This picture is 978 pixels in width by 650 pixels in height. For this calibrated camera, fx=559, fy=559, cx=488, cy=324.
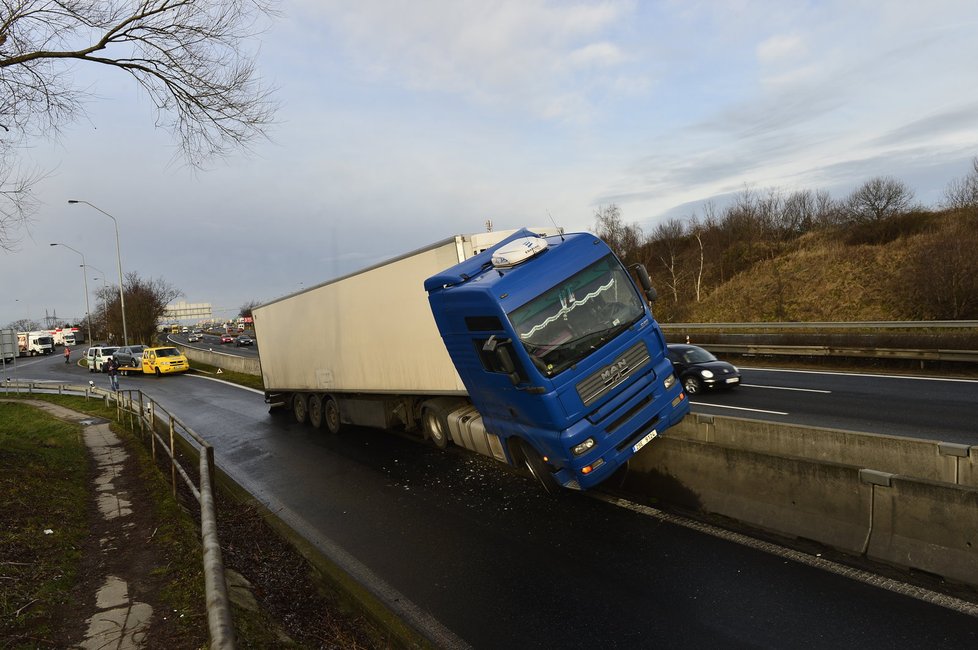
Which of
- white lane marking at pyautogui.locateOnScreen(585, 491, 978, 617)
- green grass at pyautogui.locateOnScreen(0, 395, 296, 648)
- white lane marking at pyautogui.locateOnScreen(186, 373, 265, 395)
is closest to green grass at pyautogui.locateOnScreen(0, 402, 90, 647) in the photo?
green grass at pyautogui.locateOnScreen(0, 395, 296, 648)

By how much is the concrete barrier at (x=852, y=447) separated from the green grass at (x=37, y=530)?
7251mm

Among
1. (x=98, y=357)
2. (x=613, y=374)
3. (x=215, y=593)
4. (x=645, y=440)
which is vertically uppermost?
Result: (x=98, y=357)

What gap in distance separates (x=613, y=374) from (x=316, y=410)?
10.7 meters

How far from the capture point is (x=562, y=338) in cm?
690

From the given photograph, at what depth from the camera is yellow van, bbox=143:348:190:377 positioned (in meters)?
35.2

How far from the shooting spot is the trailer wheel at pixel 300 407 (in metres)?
16.1

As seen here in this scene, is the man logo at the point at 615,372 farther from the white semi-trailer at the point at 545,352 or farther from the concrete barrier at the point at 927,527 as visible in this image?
the concrete barrier at the point at 927,527

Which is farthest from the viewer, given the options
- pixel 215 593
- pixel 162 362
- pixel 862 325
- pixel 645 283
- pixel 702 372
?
pixel 162 362

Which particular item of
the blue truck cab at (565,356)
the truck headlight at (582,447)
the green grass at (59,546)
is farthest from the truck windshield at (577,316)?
the green grass at (59,546)

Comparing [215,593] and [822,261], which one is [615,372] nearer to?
[215,593]

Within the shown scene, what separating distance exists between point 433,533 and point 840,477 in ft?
15.5

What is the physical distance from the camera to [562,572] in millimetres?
5816

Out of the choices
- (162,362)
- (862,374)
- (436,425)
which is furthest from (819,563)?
(162,362)

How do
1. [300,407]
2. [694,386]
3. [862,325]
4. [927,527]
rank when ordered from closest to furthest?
[927,527] < [694,386] < [300,407] < [862,325]
